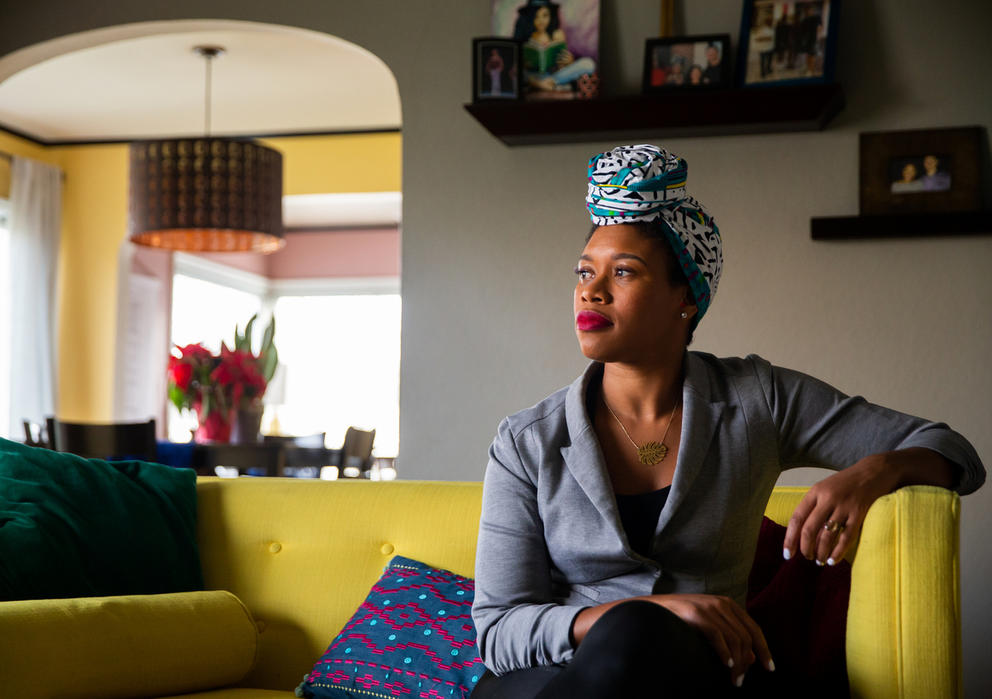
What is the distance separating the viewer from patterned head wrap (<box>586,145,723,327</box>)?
4.94 feet

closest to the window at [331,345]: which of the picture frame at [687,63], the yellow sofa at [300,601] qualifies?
the picture frame at [687,63]

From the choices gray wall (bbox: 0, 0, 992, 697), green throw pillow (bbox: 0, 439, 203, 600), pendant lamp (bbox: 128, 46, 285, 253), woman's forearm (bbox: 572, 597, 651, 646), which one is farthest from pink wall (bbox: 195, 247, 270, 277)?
woman's forearm (bbox: 572, 597, 651, 646)

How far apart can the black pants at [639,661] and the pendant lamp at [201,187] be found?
3.38 meters

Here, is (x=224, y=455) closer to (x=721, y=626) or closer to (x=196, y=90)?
(x=196, y=90)

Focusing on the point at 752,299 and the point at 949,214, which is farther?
the point at 752,299

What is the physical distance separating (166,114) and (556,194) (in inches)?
148

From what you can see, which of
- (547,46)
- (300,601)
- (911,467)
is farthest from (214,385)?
(911,467)

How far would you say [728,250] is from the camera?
297 cm

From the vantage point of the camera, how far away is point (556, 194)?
3066 millimetres

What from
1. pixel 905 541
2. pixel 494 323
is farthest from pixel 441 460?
pixel 905 541

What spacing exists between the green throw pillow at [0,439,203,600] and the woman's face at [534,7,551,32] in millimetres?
1655

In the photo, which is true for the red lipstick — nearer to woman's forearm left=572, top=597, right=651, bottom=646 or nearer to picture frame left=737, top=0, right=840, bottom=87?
woman's forearm left=572, top=597, right=651, bottom=646

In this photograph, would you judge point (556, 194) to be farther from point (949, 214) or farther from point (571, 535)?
point (571, 535)

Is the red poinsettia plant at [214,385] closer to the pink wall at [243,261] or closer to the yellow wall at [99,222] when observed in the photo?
the yellow wall at [99,222]
